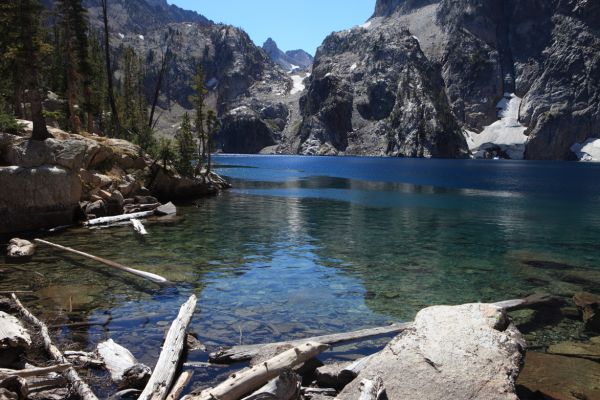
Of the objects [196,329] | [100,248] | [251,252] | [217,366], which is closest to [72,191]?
[100,248]

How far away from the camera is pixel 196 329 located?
14.9 metres

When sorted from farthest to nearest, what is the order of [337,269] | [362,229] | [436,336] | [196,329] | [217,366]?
[362,229], [337,269], [196,329], [217,366], [436,336]

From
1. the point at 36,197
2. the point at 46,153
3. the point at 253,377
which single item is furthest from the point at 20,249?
the point at 253,377

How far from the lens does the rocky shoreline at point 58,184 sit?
3002 centimetres

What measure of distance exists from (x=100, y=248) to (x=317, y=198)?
40385 millimetres

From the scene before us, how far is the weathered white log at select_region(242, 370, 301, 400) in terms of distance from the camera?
8.32 meters

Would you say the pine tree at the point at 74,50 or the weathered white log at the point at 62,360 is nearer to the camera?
the weathered white log at the point at 62,360

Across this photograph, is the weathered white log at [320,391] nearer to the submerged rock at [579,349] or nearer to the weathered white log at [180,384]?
the weathered white log at [180,384]

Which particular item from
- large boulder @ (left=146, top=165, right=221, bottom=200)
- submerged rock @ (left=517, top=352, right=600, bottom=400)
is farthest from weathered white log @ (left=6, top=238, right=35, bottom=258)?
large boulder @ (left=146, top=165, right=221, bottom=200)

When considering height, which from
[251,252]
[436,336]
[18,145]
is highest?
[18,145]

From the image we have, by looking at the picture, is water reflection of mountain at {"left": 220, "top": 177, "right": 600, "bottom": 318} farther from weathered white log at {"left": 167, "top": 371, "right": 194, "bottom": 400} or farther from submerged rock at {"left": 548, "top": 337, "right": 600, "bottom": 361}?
weathered white log at {"left": 167, "top": 371, "right": 194, "bottom": 400}

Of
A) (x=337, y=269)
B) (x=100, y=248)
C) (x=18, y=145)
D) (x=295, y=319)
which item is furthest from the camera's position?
(x=18, y=145)

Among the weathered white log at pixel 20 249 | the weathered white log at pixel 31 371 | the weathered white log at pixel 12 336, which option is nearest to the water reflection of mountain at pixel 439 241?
the weathered white log at pixel 31 371

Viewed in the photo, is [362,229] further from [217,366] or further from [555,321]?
[217,366]
